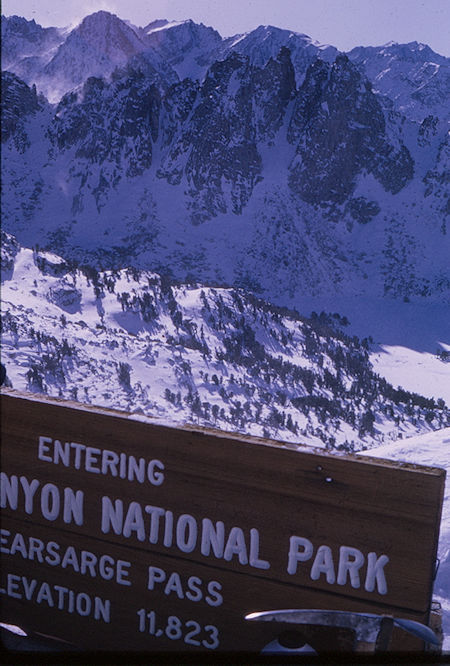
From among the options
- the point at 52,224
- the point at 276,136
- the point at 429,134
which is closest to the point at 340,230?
the point at 276,136

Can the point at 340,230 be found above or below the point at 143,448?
above

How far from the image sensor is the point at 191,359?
3612cm

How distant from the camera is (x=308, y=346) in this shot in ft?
164

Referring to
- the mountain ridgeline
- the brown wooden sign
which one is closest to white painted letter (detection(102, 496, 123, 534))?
the brown wooden sign

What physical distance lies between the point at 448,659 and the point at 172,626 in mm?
977

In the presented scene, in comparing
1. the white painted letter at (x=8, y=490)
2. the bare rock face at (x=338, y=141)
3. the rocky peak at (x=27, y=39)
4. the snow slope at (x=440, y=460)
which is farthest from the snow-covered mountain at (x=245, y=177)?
the white painted letter at (x=8, y=490)

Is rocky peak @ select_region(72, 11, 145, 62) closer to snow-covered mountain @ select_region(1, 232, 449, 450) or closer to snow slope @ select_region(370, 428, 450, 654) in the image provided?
snow-covered mountain @ select_region(1, 232, 449, 450)

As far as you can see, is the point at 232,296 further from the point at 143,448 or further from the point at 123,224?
the point at 123,224

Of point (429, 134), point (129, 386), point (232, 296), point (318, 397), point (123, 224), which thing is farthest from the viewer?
point (429, 134)

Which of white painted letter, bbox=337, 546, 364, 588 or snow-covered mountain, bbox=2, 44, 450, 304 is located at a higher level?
snow-covered mountain, bbox=2, 44, 450, 304

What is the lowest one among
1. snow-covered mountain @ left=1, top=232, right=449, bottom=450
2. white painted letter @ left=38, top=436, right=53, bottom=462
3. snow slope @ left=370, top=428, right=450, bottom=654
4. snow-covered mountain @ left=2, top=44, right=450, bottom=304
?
snow-covered mountain @ left=1, top=232, right=449, bottom=450

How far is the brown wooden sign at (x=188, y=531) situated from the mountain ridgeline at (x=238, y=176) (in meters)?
97.6

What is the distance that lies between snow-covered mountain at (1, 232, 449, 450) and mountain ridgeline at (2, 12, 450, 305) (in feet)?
157

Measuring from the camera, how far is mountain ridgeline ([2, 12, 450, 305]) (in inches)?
4178
